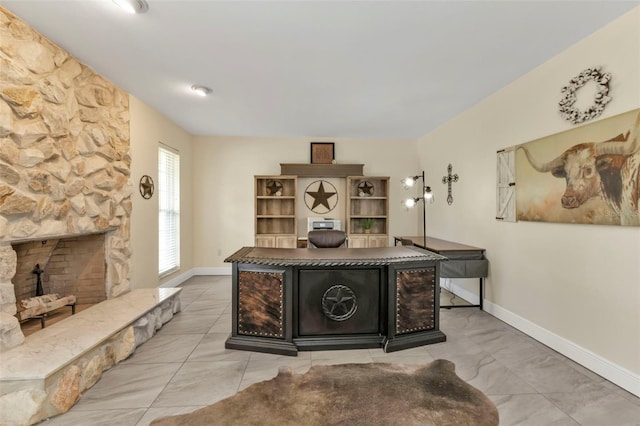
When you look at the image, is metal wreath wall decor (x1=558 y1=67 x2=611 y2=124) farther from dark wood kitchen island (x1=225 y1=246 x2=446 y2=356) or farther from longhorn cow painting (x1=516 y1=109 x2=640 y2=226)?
dark wood kitchen island (x1=225 y1=246 x2=446 y2=356)

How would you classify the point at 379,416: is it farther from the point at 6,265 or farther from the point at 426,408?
the point at 6,265

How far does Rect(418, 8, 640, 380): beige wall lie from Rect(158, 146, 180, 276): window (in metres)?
4.44

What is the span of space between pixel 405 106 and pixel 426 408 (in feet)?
11.0

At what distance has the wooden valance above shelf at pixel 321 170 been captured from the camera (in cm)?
526

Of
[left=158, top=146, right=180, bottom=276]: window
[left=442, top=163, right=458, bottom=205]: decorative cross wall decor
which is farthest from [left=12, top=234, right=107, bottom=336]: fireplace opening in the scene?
[left=442, top=163, right=458, bottom=205]: decorative cross wall decor

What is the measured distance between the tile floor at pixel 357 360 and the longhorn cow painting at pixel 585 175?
1205 mm

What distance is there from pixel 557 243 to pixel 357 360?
6.80 feet

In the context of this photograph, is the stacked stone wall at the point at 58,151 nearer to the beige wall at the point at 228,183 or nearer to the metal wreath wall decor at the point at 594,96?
the beige wall at the point at 228,183

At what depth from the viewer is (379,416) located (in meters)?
1.76

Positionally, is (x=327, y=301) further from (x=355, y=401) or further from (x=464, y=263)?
(x=464, y=263)

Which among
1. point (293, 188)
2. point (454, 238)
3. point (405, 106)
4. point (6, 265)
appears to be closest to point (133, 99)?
point (6, 265)

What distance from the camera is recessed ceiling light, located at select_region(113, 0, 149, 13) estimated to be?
186 centimetres

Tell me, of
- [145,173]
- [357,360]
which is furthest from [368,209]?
[145,173]

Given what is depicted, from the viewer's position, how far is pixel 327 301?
261 centimetres
